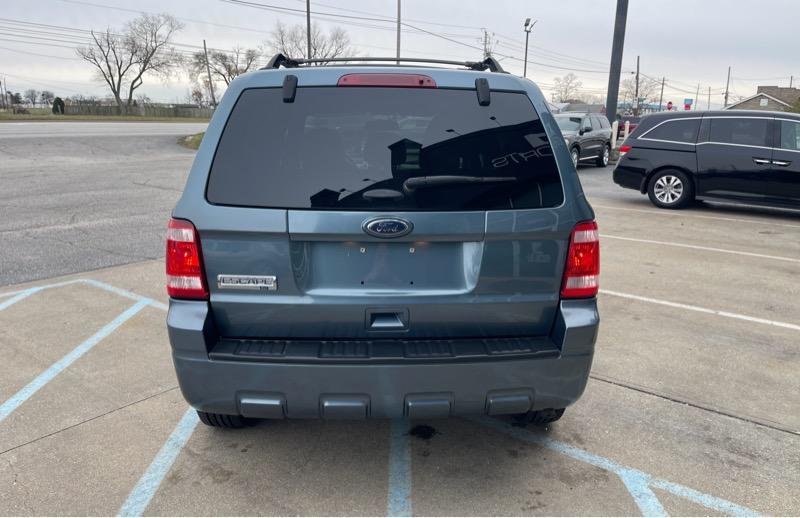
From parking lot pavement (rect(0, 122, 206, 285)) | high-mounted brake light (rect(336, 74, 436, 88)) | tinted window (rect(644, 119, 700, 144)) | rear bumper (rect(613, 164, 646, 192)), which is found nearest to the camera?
high-mounted brake light (rect(336, 74, 436, 88))

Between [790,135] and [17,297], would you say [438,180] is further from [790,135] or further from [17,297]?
[790,135]

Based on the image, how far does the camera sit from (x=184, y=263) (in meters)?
2.45

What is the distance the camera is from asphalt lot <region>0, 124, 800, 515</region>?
2676mm

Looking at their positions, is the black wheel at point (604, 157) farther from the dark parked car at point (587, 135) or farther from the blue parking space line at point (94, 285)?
the blue parking space line at point (94, 285)

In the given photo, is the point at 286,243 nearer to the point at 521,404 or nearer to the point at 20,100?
the point at 521,404

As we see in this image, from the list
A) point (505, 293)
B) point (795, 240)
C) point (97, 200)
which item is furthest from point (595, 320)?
point (97, 200)

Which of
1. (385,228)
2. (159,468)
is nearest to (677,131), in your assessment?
(385,228)

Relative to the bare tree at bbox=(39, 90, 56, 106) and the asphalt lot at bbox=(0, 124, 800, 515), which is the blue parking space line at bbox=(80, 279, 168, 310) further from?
the bare tree at bbox=(39, 90, 56, 106)

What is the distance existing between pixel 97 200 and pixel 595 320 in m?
10.7

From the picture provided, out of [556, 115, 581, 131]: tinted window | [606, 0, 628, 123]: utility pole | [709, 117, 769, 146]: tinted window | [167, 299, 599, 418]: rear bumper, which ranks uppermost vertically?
[606, 0, 628, 123]: utility pole

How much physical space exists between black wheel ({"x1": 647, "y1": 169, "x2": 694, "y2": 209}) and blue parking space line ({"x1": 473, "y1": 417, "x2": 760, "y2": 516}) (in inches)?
354

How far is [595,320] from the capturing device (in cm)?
254

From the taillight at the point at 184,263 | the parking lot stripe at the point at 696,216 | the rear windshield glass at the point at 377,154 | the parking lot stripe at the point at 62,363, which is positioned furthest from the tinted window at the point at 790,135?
the taillight at the point at 184,263

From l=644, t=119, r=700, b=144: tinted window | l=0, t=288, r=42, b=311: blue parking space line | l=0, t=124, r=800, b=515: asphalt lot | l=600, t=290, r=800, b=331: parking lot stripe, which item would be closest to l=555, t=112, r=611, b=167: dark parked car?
l=644, t=119, r=700, b=144: tinted window
